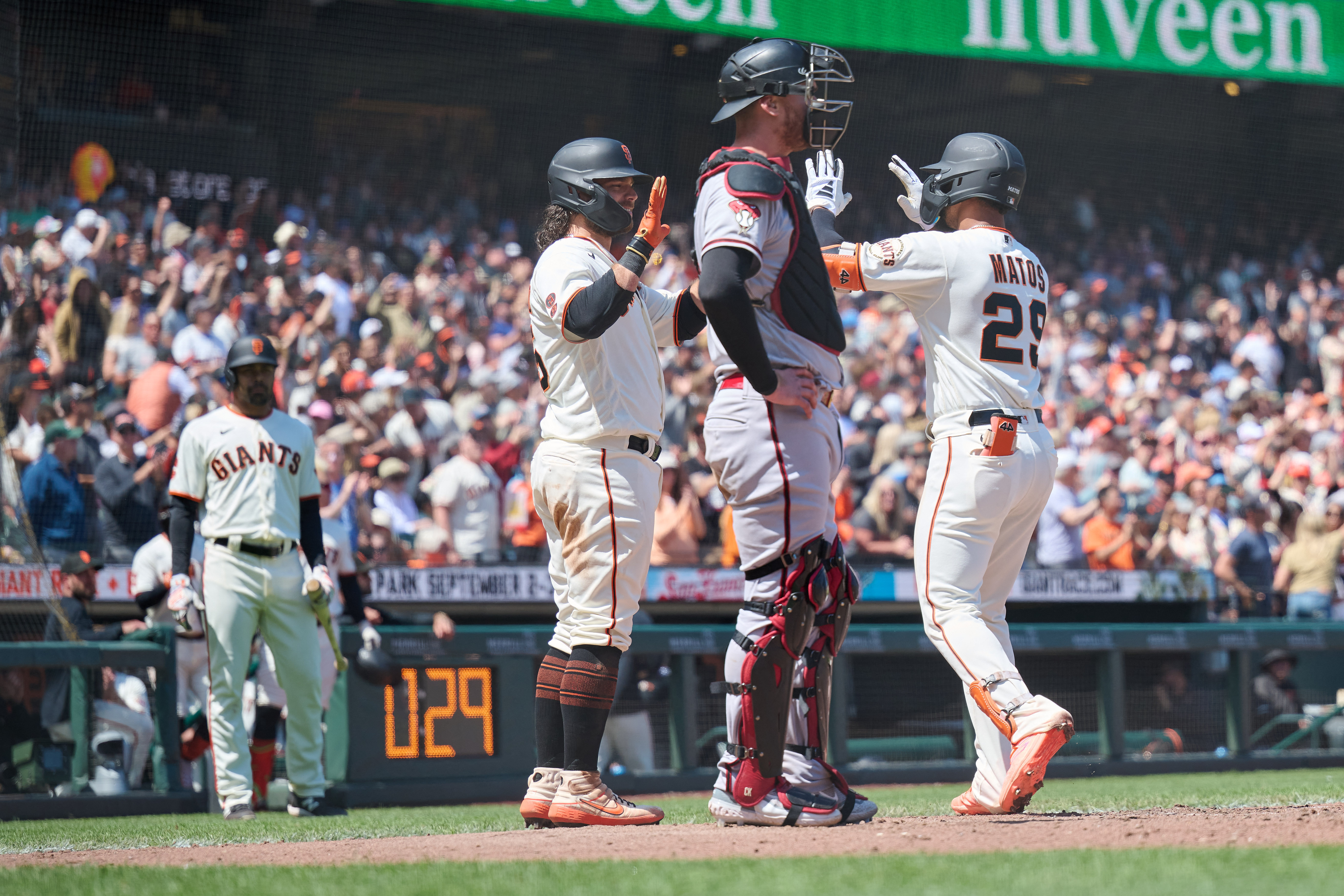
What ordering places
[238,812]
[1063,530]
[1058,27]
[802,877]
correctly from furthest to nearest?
[1058,27] → [1063,530] → [238,812] → [802,877]

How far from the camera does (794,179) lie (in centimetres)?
439

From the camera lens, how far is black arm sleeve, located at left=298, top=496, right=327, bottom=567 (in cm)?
637

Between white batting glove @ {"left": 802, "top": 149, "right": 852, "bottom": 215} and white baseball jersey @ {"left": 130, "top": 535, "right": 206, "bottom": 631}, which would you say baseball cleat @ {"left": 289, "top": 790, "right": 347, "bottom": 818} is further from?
white batting glove @ {"left": 802, "top": 149, "right": 852, "bottom": 215}

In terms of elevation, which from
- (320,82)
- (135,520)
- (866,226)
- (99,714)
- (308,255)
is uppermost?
(320,82)

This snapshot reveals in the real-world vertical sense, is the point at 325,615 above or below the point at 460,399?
below

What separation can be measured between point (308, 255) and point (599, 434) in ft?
32.4

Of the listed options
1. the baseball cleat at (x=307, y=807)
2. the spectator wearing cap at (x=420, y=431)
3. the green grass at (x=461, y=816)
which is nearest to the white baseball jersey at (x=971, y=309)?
the green grass at (x=461, y=816)

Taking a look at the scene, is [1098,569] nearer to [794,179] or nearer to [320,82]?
[794,179]

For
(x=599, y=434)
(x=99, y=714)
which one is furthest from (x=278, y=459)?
(x=599, y=434)

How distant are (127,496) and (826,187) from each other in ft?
20.1

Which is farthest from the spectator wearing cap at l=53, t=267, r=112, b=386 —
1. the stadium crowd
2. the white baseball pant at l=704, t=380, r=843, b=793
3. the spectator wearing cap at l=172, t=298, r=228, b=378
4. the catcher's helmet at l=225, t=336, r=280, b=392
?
the white baseball pant at l=704, t=380, r=843, b=793

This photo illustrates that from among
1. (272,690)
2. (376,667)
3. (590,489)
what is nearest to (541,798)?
(590,489)

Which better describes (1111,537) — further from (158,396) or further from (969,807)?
(969,807)

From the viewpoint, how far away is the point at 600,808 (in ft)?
14.4
